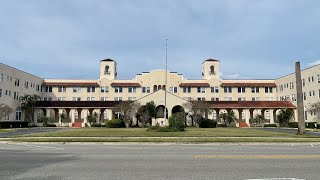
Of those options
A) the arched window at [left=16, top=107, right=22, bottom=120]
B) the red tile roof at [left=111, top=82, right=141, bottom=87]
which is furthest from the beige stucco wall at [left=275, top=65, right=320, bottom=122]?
the arched window at [left=16, top=107, right=22, bottom=120]

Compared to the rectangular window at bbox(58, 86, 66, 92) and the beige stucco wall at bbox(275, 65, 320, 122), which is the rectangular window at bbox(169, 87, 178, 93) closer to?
the beige stucco wall at bbox(275, 65, 320, 122)

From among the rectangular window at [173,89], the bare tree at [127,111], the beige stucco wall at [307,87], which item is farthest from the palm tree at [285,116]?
the bare tree at [127,111]

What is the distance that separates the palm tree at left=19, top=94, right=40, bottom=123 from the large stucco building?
130 centimetres

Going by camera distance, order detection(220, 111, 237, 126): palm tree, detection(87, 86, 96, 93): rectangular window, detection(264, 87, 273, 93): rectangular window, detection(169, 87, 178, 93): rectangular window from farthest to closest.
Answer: detection(264, 87, 273, 93): rectangular window < detection(87, 86, 96, 93): rectangular window < detection(169, 87, 178, 93): rectangular window < detection(220, 111, 237, 126): palm tree

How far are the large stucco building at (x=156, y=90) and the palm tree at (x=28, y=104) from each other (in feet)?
4.27

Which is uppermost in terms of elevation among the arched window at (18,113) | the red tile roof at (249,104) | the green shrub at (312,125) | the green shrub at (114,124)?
the red tile roof at (249,104)

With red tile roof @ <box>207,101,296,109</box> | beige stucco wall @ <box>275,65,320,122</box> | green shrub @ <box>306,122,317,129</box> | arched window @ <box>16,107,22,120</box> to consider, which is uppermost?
beige stucco wall @ <box>275,65,320,122</box>

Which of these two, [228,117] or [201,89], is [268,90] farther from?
[228,117]

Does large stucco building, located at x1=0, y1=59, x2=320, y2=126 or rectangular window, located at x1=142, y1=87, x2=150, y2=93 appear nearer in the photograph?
large stucco building, located at x1=0, y1=59, x2=320, y2=126

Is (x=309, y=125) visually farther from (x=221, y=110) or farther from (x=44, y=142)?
(x=44, y=142)

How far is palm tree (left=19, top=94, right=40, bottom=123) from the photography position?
62.8 m

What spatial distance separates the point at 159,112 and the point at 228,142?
3626cm

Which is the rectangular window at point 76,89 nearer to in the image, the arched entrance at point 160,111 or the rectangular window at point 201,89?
the arched entrance at point 160,111

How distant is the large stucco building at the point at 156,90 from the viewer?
66.1m
